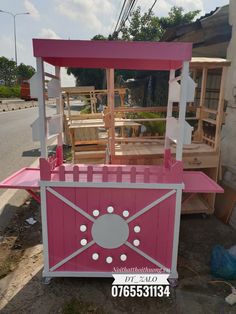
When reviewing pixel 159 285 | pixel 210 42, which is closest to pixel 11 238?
pixel 159 285

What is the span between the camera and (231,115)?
4.69 metres

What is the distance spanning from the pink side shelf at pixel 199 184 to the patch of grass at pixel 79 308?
4.86ft

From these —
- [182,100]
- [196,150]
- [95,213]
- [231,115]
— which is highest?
[182,100]

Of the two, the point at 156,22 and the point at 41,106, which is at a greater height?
the point at 156,22

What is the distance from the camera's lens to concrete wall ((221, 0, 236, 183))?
14.9ft

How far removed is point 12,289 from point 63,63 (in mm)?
2597

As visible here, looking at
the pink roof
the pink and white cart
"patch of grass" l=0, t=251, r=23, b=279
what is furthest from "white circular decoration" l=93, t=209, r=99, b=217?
the pink roof

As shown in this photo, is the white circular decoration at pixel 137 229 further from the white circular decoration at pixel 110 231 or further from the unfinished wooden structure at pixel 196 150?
the unfinished wooden structure at pixel 196 150

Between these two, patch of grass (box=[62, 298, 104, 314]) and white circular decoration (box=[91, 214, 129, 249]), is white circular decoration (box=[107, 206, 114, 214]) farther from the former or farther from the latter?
patch of grass (box=[62, 298, 104, 314])

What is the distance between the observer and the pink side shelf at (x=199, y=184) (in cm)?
297

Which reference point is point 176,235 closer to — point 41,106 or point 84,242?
point 84,242

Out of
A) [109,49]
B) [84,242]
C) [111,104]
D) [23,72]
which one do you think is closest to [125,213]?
[84,242]

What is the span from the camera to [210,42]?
509 centimetres

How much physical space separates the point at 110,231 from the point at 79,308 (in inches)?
30.9
